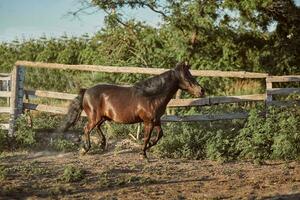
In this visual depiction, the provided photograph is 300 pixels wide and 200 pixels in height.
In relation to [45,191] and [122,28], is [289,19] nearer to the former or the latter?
[122,28]

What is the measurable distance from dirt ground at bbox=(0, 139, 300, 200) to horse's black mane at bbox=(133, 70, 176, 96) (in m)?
1.20

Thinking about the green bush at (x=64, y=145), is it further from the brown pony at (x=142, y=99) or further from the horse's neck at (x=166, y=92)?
the horse's neck at (x=166, y=92)

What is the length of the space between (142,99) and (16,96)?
3333mm

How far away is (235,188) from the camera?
23.9 feet

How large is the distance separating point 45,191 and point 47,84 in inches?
508

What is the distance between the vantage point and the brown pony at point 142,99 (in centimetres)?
937

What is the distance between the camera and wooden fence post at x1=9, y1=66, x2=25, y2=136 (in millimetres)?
11220

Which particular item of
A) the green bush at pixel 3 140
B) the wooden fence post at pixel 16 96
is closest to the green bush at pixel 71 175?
the green bush at pixel 3 140

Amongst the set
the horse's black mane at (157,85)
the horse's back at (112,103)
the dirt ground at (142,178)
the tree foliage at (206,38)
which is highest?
the tree foliage at (206,38)

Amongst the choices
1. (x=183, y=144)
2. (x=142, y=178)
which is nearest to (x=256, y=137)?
(x=183, y=144)

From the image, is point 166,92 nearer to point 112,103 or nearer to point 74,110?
point 112,103

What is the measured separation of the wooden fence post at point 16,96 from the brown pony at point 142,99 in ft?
7.06

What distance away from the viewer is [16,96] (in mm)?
11367

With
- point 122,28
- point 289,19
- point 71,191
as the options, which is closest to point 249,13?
point 289,19
